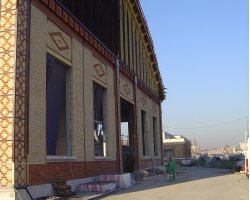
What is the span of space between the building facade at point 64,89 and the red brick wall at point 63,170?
0.04 m

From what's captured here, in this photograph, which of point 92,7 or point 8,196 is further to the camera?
point 92,7

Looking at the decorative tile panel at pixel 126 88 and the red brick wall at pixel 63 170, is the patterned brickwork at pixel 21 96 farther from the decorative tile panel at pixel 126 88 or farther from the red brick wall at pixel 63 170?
the decorative tile panel at pixel 126 88

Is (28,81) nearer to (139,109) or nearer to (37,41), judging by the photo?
(37,41)

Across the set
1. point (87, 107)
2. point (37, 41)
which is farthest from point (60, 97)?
point (37, 41)

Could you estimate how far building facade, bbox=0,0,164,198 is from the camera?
14.7 metres

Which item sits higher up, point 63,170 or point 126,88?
point 126,88

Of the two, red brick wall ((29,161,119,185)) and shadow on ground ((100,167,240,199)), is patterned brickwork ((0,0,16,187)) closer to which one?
red brick wall ((29,161,119,185))

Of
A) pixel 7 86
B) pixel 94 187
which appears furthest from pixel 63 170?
pixel 7 86

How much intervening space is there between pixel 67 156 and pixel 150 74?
25249mm

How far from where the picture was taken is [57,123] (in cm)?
1919

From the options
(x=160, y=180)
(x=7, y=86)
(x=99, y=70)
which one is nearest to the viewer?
(x=7, y=86)

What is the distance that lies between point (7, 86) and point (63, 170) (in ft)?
17.7

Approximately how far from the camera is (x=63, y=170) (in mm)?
18266

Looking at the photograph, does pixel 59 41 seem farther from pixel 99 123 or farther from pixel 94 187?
pixel 99 123
